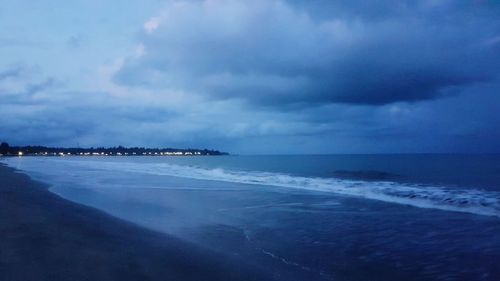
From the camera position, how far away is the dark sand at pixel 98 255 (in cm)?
696

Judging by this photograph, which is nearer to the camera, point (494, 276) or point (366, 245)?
point (494, 276)

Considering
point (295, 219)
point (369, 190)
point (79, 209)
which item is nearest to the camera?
point (295, 219)

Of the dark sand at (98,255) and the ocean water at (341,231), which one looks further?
the ocean water at (341,231)

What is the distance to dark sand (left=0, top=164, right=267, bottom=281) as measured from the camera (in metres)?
6.96

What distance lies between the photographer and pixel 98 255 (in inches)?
320

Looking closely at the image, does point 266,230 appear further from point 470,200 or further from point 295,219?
point 470,200

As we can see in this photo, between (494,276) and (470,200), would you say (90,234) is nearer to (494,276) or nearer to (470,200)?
(494,276)

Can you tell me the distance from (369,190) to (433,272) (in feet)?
55.5

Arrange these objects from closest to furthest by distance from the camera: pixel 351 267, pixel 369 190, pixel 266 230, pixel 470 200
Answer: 1. pixel 351 267
2. pixel 266 230
3. pixel 470 200
4. pixel 369 190

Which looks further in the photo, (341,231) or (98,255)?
(341,231)

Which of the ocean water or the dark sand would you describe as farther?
the ocean water

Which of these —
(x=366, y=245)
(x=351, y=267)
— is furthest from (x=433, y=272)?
(x=366, y=245)

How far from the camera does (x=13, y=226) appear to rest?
11.1 meters

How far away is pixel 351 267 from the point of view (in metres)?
7.90
